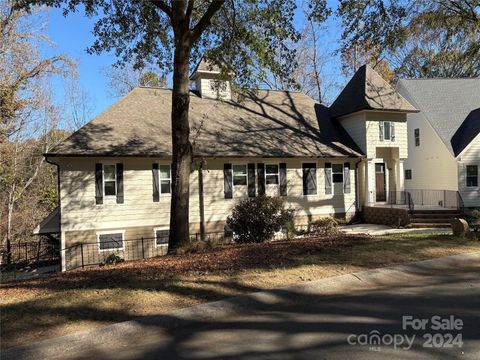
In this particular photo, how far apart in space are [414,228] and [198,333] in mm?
16697

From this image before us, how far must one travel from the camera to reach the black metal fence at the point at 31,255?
1983 centimetres

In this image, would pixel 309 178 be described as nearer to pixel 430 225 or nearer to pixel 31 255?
pixel 430 225

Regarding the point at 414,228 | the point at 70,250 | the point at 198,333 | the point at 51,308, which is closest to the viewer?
the point at 198,333

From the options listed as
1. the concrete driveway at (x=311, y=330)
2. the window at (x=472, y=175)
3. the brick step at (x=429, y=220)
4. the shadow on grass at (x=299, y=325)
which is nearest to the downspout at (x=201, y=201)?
the brick step at (x=429, y=220)

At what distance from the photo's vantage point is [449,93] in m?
28.0

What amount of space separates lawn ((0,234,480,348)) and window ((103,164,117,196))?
8499 millimetres

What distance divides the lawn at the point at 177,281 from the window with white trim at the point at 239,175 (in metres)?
9.63

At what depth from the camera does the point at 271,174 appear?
20.3m

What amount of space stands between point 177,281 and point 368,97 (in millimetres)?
19084

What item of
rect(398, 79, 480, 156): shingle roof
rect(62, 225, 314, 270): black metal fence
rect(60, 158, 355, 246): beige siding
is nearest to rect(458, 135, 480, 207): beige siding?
rect(398, 79, 480, 156): shingle roof

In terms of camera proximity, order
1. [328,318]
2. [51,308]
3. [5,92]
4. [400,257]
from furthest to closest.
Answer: [5,92]
[400,257]
[51,308]
[328,318]

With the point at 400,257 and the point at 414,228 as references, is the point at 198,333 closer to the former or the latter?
the point at 400,257

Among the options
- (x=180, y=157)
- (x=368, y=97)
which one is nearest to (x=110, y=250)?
(x=180, y=157)

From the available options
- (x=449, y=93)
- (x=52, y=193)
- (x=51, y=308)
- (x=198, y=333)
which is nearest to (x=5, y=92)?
(x=52, y=193)
